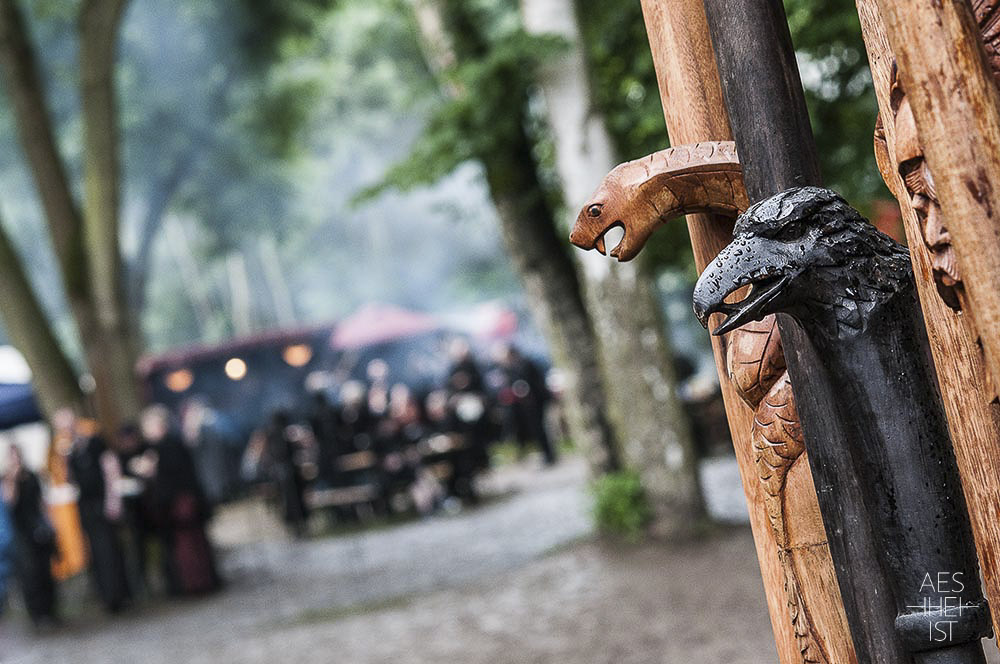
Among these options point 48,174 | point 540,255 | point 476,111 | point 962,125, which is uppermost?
point 48,174

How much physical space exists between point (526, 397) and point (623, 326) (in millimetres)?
9471

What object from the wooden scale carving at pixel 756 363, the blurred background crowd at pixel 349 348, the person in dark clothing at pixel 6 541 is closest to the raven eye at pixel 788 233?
the wooden scale carving at pixel 756 363

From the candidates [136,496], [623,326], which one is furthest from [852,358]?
[136,496]

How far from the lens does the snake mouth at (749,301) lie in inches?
61.4

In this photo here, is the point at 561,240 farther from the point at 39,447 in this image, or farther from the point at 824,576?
the point at 39,447

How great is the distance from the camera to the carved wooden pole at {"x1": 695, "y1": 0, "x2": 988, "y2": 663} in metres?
1.58

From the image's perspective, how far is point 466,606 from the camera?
28.6 ft

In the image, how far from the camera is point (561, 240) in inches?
426

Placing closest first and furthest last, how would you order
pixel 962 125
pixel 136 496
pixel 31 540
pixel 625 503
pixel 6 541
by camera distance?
pixel 962 125, pixel 625 503, pixel 136 496, pixel 31 540, pixel 6 541

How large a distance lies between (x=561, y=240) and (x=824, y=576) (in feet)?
29.8

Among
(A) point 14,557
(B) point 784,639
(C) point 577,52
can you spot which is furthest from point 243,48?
(B) point 784,639

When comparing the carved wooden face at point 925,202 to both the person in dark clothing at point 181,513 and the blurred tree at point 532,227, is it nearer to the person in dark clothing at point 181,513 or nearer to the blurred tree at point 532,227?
the blurred tree at point 532,227

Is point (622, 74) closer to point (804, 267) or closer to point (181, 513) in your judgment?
point (181, 513)

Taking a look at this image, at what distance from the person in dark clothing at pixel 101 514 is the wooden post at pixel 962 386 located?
11.8 metres
